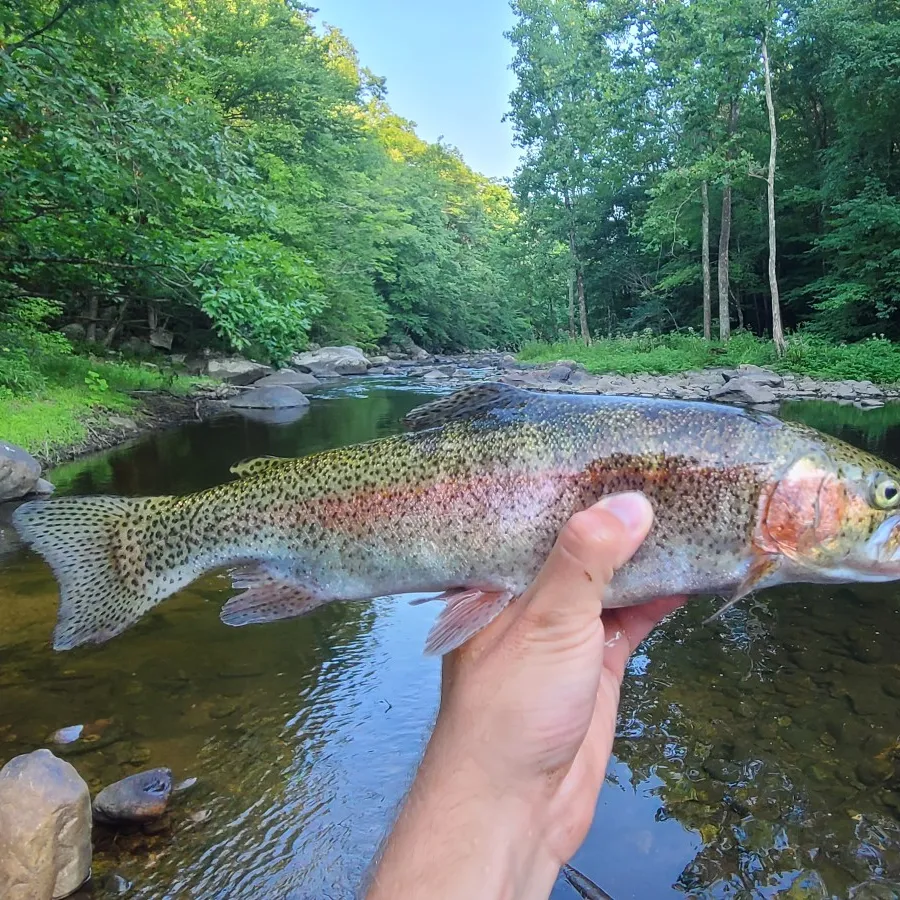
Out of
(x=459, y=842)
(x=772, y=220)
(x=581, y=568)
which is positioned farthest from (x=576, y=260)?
(x=459, y=842)

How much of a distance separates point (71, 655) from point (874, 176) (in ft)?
104

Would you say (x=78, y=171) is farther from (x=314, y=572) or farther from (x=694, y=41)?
(x=694, y=41)

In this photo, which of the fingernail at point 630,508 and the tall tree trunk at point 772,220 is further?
the tall tree trunk at point 772,220

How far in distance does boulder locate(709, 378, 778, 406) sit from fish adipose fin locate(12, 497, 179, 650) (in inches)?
823

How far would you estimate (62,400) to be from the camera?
15.9 metres

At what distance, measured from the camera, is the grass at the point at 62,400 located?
13.5 metres

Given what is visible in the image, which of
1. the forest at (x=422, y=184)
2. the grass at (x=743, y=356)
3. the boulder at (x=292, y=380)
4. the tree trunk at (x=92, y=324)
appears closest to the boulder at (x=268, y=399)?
the forest at (x=422, y=184)

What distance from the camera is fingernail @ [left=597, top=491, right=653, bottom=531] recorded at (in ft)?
7.19

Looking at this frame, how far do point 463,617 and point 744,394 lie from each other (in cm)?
2182

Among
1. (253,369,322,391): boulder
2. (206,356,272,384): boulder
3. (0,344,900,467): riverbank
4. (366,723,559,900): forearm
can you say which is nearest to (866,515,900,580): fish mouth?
(366,723,559,900): forearm

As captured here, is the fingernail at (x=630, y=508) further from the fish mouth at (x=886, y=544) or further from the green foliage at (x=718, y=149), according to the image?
the green foliage at (x=718, y=149)

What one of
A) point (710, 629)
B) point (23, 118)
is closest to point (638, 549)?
point (710, 629)

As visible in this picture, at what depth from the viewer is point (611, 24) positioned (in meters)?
33.5

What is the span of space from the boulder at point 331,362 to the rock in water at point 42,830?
31.2 meters
